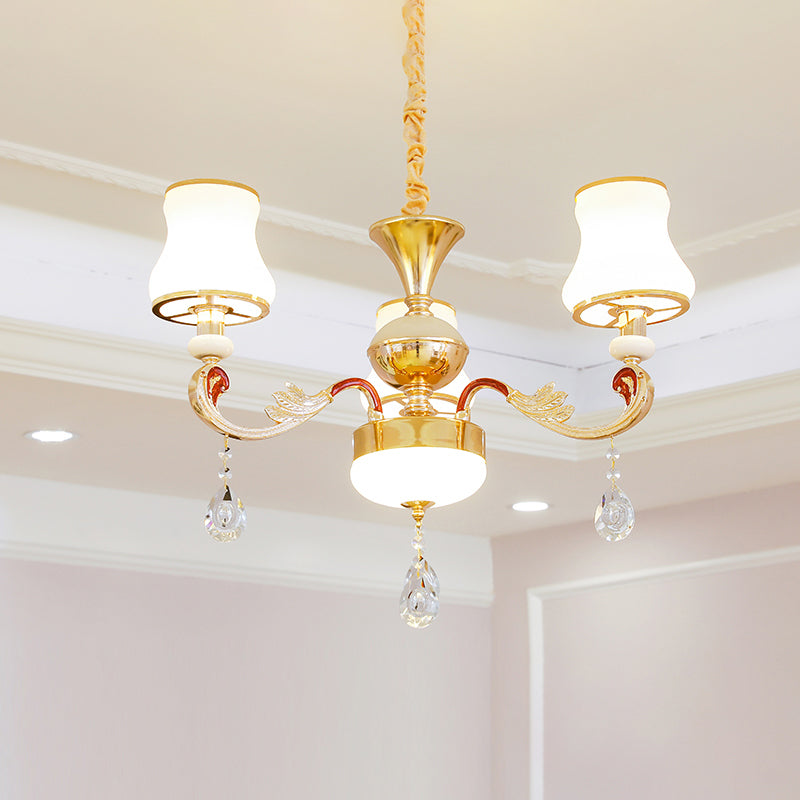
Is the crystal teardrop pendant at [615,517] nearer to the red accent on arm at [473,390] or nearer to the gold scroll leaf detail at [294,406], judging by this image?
the red accent on arm at [473,390]

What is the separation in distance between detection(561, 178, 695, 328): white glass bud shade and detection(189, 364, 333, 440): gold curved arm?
32 centimetres

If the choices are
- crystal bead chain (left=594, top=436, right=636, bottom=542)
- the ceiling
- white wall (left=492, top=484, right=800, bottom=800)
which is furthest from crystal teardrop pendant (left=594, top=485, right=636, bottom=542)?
Answer: white wall (left=492, top=484, right=800, bottom=800)

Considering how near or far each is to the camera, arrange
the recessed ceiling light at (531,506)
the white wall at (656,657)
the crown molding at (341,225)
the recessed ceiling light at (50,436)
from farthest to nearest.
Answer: the recessed ceiling light at (531,506) < the white wall at (656,657) < the recessed ceiling light at (50,436) < the crown molding at (341,225)

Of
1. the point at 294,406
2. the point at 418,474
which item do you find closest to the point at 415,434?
the point at 418,474

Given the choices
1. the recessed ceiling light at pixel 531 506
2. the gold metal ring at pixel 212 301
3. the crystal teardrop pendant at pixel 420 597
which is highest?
the recessed ceiling light at pixel 531 506

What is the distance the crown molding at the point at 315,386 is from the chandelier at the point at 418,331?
1041 millimetres

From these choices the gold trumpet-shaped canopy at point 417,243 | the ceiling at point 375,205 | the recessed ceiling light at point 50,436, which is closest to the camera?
the gold trumpet-shaped canopy at point 417,243

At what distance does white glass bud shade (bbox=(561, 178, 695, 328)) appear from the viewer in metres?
1.29

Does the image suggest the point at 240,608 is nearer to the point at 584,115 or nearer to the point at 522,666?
the point at 522,666

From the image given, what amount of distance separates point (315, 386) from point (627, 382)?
1352 mm

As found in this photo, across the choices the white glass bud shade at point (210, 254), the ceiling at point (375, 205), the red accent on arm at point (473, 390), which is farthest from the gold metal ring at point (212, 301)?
the ceiling at point (375, 205)

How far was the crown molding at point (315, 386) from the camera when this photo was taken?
7.63 feet

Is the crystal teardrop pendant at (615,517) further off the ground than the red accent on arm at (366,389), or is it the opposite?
the red accent on arm at (366,389)

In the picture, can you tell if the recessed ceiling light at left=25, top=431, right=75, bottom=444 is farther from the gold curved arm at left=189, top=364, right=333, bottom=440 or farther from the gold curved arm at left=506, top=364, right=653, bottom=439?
the gold curved arm at left=506, top=364, right=653, bottom=439
